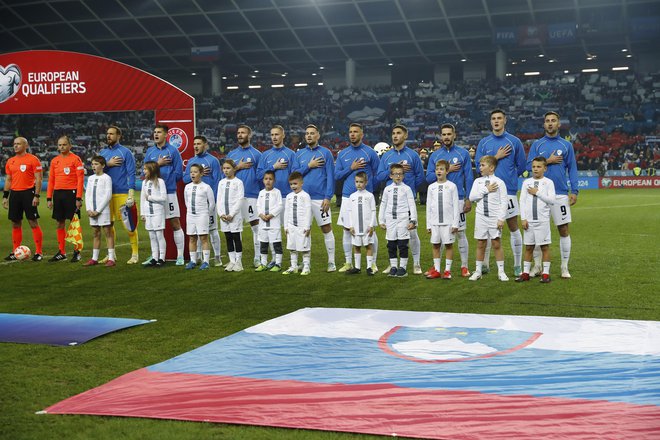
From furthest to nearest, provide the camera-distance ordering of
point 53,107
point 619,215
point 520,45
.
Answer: point 520,45 < point 619,215 < point 53,107

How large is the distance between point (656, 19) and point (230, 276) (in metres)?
33.6

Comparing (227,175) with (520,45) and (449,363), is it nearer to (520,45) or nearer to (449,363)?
(449,363)

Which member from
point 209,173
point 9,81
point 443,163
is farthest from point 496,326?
point 9,81

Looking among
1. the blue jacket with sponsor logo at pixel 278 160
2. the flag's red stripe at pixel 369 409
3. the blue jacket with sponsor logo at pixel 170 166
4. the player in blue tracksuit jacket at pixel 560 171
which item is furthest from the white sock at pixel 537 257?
the flag's red stripe at pixel 369 409

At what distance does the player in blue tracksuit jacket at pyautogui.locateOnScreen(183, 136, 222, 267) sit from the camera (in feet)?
39.0

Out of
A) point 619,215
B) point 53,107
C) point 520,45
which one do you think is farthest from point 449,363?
point 520,45

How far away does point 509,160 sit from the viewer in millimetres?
10273

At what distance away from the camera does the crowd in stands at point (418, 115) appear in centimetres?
4116

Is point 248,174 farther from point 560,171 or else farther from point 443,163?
point 560,171

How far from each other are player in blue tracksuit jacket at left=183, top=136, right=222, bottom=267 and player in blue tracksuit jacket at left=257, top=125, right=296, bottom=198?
2.94ft

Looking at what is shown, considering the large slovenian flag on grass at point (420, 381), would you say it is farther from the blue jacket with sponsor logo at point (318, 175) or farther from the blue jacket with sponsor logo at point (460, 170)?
the blue jacket with sponsor logo at point (318, 175)

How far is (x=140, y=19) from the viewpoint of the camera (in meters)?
42.2

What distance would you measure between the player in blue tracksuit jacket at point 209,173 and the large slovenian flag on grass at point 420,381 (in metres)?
5.00

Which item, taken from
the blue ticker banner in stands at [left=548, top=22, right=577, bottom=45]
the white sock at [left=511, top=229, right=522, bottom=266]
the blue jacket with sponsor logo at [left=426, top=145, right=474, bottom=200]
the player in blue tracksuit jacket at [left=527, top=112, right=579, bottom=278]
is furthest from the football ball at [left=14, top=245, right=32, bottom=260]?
the blue ticker banner in stands at [left=548, top=22, right=577, bottom=45]
